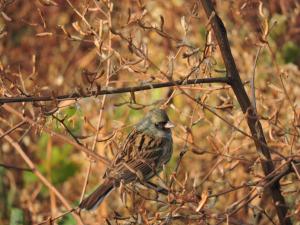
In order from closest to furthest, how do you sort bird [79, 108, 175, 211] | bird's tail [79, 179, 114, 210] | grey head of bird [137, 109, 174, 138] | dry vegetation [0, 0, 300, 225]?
1. dry vegetation [0, 0, 300, 225]
2. bird's tail [79, 179, 114, 210]
3. bird [79, 108, 175, 211]
4. grey head of bird [137, 109, 174, 138]

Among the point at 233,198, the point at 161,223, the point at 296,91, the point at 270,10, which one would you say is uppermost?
the point at 270,10

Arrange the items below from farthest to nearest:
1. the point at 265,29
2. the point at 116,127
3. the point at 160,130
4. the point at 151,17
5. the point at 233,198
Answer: the point at 151,17, the point at 233,198, the point at 160,130, the point at 116,127, the point at 265,29

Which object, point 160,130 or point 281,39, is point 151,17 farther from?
point 160,130

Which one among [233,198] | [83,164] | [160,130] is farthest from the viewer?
[83,164]

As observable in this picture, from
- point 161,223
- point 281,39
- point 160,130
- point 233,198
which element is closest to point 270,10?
point 281,39

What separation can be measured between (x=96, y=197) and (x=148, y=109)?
1939mm

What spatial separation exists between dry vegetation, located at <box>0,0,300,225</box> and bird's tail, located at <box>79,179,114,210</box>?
0.11m

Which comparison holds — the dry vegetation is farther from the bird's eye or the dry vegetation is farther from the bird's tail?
the bird's eye

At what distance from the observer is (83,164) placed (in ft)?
21.0

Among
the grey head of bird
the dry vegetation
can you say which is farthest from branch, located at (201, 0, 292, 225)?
the grey head of bird

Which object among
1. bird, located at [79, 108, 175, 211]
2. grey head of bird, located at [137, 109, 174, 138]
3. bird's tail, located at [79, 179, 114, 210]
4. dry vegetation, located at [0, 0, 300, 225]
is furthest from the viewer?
grey head of bird, located at [137, 109, 174, 138]

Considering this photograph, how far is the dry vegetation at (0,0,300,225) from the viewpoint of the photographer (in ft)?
9.62

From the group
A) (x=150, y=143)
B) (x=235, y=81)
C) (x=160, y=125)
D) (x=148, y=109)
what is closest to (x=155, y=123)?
(x=160, y=125)

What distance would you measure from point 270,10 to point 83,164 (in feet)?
7.82
